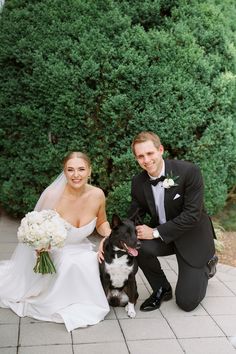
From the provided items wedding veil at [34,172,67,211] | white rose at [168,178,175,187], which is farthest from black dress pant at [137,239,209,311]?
wedding veil at [34,172,67,211]

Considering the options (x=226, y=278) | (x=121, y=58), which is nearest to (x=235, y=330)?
(x=226, y=278)

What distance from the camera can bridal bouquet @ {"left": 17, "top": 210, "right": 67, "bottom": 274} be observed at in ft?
12.5

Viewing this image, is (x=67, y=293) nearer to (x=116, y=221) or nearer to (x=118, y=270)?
(x=118, y=270)

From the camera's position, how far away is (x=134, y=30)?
5.74 m

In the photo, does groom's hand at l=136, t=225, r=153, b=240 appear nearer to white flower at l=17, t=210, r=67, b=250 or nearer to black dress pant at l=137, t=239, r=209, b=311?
black dress pant at l=137, t=239, r=209, b=311

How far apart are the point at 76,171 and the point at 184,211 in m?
1.07

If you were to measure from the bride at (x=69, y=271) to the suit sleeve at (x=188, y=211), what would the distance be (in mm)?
639

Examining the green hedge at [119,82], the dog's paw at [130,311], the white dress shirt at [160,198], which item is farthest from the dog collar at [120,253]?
the green hedge at [119,82]

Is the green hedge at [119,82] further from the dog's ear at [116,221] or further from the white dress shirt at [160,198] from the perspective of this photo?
the dog's ear at [116,221]

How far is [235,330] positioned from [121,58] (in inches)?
137

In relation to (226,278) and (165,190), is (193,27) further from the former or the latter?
(226,278)

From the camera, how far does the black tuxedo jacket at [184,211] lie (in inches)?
163

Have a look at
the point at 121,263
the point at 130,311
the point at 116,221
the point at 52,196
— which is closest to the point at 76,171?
the point at 52,196

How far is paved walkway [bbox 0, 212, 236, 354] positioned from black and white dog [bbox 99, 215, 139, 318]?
180mm
